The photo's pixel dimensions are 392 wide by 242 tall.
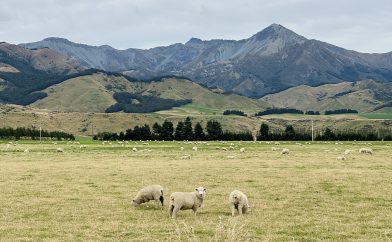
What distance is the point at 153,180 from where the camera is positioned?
37.8 m

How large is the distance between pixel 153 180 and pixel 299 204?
1449cm

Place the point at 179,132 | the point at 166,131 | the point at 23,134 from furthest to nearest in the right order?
1. the point at 23,134
2. the point at 179,132
3. the point at 166,131

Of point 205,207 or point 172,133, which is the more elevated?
point 172,133

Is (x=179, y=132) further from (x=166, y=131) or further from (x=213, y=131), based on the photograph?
(x=213, y=131)

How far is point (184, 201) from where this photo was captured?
78.7ft

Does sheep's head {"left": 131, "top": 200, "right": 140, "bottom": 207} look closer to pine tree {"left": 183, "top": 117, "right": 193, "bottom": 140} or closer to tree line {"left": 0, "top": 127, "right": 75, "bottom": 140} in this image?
pine tree {"left": 183, "top": 117, "right": 193, "bottom": 140}

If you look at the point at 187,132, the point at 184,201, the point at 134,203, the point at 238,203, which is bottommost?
the point at 134,203

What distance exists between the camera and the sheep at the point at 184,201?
23780mm

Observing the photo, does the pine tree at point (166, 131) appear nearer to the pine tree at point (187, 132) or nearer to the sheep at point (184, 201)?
the pine tree at point (187, 132)

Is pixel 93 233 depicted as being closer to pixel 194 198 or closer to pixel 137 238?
pixel 137 238

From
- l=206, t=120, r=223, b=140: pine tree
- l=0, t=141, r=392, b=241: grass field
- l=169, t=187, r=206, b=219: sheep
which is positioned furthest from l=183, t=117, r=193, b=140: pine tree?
l=169, t=187, r=206, b=219: sheep

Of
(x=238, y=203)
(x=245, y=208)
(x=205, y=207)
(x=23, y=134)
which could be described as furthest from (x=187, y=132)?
(x=238, y=203)

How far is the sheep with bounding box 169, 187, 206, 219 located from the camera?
23780 millimetres

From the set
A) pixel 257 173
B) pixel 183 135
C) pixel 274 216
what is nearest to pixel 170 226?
pixel 274 216
